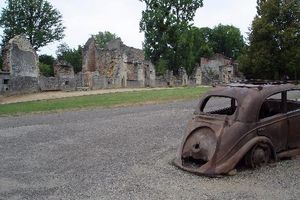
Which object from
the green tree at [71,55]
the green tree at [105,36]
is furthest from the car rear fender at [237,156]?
the green tree at [105,36]

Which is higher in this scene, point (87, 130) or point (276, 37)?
point (276, 37)

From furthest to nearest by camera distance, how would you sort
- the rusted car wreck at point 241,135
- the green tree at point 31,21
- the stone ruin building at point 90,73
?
the green tree at point 31,21 < the stone ruin building at point 90,73 < the rusted car wreck at point 241,135

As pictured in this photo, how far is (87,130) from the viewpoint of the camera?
12.9 metres

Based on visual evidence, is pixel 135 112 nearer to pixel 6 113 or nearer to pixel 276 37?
pixel 6 113

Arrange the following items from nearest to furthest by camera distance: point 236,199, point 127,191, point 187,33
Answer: point 236,199 → point 127,191 → point 187,33

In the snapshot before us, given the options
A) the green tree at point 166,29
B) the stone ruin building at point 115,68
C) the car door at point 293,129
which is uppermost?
the green tree at point 166,29

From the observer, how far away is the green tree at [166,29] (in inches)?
1970

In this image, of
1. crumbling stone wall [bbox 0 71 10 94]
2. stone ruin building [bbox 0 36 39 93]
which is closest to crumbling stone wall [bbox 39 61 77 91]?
stone ruin building [bbox 0 36 39 93]

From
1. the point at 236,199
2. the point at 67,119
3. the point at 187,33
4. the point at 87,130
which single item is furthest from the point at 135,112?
the point at 187,33

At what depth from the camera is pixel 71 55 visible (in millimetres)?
75312

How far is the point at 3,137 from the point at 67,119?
393 centimetres

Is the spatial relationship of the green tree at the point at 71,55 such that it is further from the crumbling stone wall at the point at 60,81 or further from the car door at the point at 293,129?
the car door at the point at 293,129

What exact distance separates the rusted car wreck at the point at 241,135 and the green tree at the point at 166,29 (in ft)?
138

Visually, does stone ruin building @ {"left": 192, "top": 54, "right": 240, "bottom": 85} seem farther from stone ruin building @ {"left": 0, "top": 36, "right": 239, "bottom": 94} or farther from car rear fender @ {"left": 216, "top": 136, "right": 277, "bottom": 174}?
car rear fender @ {"left": 216, "top": 136, "right": 277, "bottom": 174}
